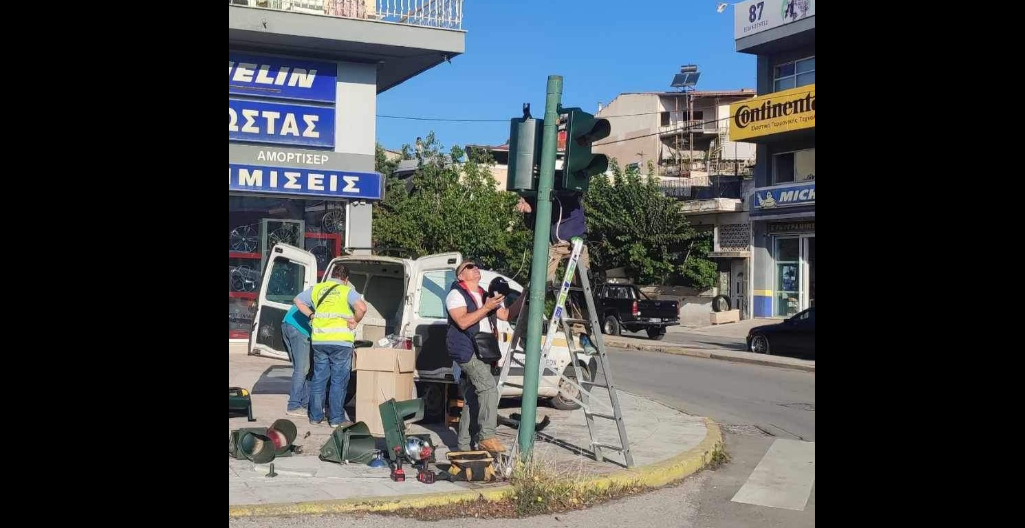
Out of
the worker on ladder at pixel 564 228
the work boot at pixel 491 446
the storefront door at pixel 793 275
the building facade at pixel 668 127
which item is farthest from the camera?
the building facade at pixel 668 127

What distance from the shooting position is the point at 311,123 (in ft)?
65.4

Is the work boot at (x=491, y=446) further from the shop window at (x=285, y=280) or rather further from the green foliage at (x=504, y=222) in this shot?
the green foliage at (x=504, y=222)

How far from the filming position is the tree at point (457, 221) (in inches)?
1110

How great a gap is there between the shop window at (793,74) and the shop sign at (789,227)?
16.6ft

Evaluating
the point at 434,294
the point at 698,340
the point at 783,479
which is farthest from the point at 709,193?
the point at 783,479

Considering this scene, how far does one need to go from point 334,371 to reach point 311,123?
35.4ft

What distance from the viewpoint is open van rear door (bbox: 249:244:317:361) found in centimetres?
1202

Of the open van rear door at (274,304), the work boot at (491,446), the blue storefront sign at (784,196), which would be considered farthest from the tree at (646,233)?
the work boot at (491,446)

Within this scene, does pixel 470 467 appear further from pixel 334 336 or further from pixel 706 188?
pixel 706 188
